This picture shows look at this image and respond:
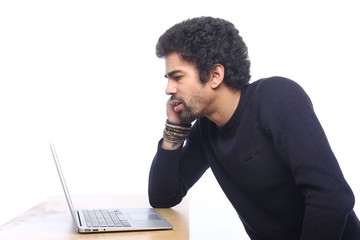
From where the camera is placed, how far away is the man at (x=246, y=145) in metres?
1.04

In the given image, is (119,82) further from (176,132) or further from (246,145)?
(246,145)

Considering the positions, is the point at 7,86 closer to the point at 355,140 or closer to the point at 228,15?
the point at 228,15

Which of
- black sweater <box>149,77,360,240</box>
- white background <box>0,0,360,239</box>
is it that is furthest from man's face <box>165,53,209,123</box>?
white background <box>0,0,360,239</box>

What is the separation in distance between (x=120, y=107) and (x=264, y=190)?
1107 millimetres

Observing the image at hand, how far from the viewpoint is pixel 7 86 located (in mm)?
2221

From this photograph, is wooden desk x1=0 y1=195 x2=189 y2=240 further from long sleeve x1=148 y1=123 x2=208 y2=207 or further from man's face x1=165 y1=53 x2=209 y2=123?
man's face x1=165 y1=53 x2=209 y2=123

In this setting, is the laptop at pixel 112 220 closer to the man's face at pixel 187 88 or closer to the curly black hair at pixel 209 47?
the man's face at pixel 187 88

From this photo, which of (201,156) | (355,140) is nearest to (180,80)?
(201,156)

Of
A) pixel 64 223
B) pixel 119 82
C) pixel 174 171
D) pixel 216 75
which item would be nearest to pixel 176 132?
pixel 174 171

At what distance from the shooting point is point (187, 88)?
1361 mm

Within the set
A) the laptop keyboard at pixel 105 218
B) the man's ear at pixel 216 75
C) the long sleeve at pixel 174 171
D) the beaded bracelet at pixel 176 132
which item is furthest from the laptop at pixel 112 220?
the man's ear at pixel 216 75

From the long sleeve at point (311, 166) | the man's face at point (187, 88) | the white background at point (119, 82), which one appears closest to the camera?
the long sleeve at point (311, 166)

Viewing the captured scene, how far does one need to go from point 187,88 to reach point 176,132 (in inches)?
6.7

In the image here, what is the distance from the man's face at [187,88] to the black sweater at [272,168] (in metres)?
0.11
